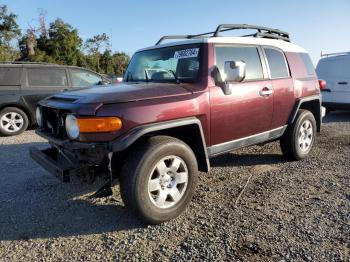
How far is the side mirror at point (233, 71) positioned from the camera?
3820 millimetres

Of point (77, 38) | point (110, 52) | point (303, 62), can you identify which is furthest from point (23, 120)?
point (110, 52)

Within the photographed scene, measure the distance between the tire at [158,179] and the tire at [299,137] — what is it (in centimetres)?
234

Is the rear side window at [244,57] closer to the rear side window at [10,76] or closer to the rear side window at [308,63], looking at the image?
the rear side window at [308,63]

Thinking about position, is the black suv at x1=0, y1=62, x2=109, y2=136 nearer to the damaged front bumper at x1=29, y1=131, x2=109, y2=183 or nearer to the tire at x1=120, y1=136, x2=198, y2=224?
the damaged front bumper at x1=29, y1=131, x2=109, y2=183

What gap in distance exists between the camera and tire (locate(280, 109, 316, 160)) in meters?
5.38

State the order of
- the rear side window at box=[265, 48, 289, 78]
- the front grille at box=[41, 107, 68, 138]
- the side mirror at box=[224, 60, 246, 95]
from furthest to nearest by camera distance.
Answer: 1. the rear side window at box=[265, 48, 289, 78]
2. the side mirror at box=[224, 60, 246, 95]
3. the front grille at box=[41, 107, 68, 138]

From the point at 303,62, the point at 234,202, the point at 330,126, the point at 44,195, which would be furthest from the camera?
the point at 330,126

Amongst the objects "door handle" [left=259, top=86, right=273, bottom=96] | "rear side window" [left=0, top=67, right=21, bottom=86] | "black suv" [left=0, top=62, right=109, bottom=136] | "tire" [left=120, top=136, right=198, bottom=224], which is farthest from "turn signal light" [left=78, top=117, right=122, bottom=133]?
"rear side window" [left=0, top=67, right=21, bottom=86]

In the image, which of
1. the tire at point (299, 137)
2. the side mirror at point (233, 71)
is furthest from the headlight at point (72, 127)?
the tire at point (299, 137)

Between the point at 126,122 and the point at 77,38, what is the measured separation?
26186 mm

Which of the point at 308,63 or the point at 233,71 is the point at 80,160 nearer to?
the point at 233,71

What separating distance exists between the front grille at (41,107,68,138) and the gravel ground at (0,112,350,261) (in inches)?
34.1

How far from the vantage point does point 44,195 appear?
4293 mm

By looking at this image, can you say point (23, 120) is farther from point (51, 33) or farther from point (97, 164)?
point (51, 33)
